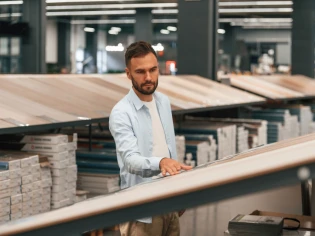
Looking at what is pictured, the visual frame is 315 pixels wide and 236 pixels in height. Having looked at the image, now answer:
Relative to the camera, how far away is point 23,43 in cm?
909

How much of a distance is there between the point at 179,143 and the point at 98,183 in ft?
4.65

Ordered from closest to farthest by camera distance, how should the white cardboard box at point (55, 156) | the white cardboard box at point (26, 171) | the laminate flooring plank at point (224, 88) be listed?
the white cardboard box at point (26, 171), the white cardboard box at point (55, 156), the laminate flooring plank at point (224, 88)

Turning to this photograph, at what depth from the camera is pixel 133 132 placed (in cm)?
296

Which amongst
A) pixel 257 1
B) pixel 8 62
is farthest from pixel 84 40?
pixel 257 1

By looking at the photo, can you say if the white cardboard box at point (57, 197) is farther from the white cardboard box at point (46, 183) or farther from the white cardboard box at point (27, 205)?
the white cardboard box at point (27, 205)

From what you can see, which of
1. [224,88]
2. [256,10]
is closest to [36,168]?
[224,88]

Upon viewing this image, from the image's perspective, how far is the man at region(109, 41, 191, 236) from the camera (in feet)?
9.27

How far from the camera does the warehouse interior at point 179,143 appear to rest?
3.38ft

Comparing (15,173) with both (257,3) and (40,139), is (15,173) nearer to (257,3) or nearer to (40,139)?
(40,139)

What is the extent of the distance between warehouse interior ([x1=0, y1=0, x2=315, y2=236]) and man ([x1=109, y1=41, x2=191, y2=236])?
0.28 meters

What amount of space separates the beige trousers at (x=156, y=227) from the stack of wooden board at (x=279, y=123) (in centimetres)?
699

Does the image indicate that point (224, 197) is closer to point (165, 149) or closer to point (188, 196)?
→ point (188, 196)

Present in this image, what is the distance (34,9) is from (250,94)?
3.20 m

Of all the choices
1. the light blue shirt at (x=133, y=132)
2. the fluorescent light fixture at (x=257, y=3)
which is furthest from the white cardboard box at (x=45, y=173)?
the fluorescent light fixture at (x=257, y=3)
